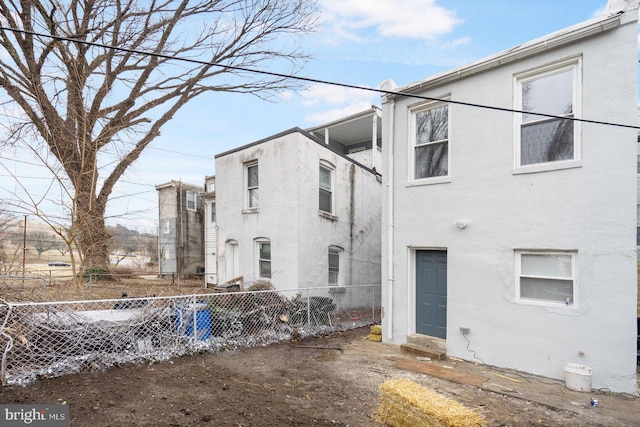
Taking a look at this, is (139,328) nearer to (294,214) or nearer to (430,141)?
(294,214)

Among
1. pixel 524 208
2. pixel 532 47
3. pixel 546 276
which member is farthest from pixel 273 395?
pixel 532 47

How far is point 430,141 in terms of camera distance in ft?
23.3

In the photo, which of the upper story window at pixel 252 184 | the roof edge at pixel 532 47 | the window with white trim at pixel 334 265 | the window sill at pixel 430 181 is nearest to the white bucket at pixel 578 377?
the window sill at pixel 430 181

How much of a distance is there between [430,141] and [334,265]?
217 inches

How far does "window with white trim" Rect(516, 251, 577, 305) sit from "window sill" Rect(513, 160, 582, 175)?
140cm

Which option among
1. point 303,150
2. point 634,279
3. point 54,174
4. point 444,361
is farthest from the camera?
point 303,150

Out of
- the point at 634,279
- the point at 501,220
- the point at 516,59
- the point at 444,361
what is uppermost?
the point at 516,59

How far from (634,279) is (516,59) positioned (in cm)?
398

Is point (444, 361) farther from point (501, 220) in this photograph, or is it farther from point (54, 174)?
point (54, 174)

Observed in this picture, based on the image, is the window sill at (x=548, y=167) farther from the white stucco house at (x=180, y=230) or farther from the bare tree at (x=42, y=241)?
the white stucco house at (x=180, y=230)

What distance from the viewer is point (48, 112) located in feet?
42.0

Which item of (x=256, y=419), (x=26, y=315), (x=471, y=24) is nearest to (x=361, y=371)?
(x=256, y=419)

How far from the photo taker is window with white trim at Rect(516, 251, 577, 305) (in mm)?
5348

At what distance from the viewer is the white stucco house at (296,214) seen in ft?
31.7
